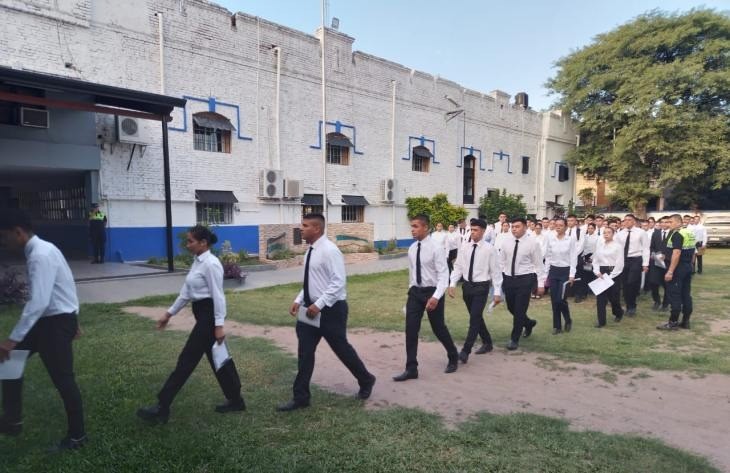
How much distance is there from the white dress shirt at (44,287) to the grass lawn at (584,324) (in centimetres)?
442

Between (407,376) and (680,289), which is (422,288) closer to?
(407,376)

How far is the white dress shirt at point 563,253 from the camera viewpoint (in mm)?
7410

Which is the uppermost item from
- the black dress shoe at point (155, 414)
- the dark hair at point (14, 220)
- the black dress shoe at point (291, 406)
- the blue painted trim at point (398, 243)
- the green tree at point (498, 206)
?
the green tree at point (498, 206)

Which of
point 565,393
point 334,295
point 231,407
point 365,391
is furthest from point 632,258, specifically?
point 231,407

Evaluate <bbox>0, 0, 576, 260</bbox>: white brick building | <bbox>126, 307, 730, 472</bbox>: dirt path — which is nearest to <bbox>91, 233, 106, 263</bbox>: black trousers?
<bbox>0, 0, 576, 260</bbox>: white brick building

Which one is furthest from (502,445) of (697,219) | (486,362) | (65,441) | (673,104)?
(673,104)

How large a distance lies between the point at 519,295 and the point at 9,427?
18.5ft

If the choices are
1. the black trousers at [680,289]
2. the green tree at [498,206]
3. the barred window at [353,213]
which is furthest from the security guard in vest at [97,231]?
the green tree at [498,206]

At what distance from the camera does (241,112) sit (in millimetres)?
16453

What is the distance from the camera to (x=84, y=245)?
15180mm

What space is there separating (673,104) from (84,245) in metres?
29.7

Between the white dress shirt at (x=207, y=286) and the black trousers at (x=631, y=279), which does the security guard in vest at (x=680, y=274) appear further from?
the white dress shirt at (x=207, y=286)

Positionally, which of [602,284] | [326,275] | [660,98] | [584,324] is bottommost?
[584,324]

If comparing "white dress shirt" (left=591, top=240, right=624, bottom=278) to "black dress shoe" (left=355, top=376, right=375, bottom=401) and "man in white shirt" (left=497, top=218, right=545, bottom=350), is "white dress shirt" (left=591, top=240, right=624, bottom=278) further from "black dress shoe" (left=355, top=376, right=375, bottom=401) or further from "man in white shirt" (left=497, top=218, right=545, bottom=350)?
"black dress shoe" (left=355, top=376, right=375, bottom=401)
